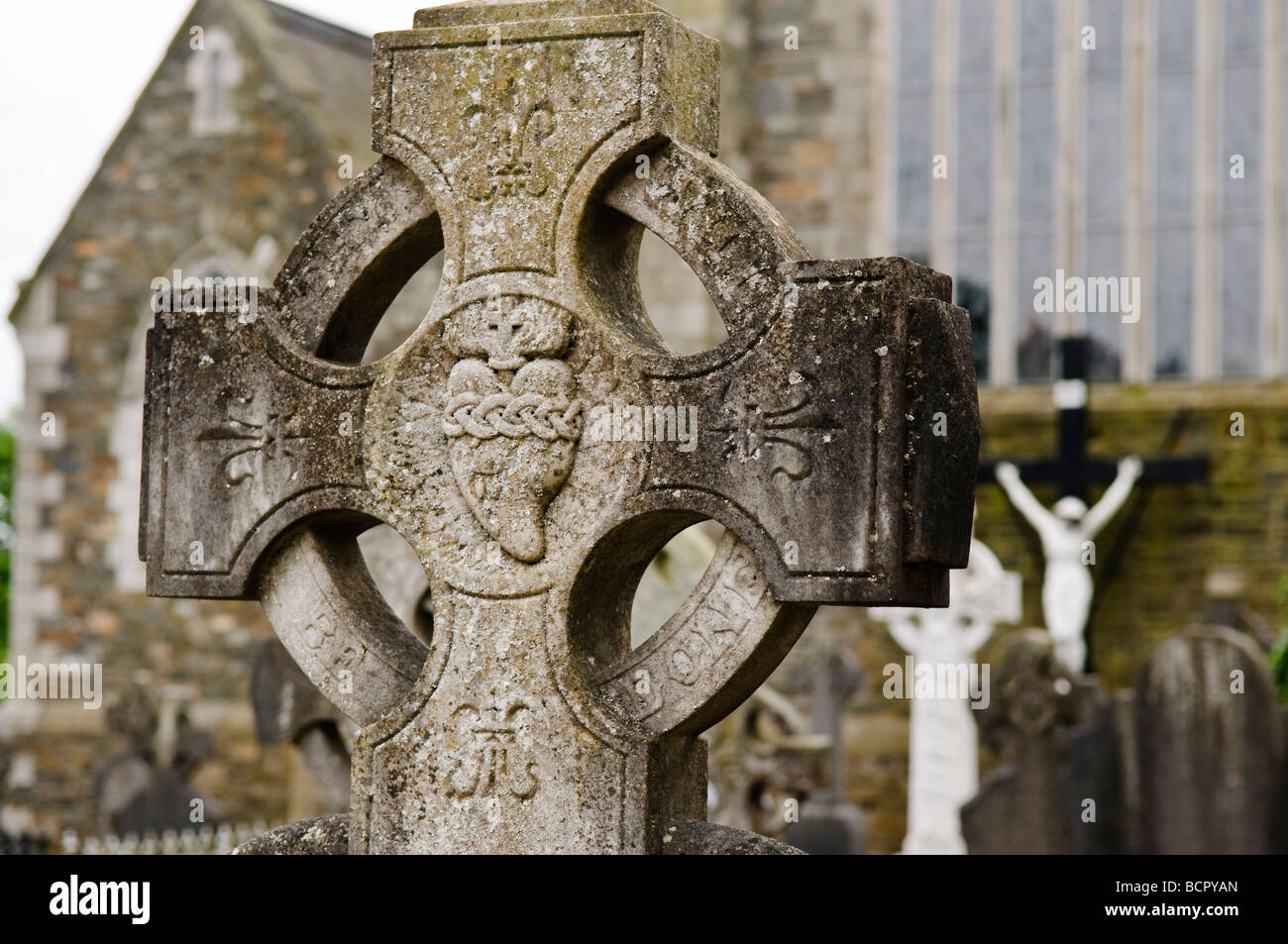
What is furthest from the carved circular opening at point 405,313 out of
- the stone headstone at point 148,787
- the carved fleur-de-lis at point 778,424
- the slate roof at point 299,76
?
the carved fleur-de-lis at point 778,424

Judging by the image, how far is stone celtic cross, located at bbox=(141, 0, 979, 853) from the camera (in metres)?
3.49

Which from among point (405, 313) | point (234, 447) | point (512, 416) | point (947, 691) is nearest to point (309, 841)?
point (234, 447)

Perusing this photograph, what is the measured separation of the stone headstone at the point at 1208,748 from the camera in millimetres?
8141

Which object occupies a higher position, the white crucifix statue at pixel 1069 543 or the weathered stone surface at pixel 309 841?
the white crucifix statue at pixel 1069 543

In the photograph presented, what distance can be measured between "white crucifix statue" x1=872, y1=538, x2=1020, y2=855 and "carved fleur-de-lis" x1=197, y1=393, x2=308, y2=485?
286 inches

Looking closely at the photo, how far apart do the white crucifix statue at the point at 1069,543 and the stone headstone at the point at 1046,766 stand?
4180 mm

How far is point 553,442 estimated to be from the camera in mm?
3684

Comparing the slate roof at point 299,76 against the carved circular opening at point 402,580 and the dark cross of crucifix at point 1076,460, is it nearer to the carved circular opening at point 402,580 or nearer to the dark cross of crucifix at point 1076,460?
the dark cross of crucifix at point 1076,460

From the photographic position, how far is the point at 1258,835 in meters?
8.12

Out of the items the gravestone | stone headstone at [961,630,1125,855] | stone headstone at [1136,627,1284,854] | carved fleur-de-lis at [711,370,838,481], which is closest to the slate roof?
the gravestone

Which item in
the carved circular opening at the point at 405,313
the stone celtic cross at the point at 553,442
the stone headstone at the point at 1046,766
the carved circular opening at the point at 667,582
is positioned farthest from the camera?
the carved circular opening at the point at 405,313

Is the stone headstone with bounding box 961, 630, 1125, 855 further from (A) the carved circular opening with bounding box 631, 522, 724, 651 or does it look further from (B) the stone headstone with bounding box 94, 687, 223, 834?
(B) the stone headstone with bounding box 94, 687, 223, 834

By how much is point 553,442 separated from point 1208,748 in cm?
525

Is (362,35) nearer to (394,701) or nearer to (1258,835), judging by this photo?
(1258,835)
